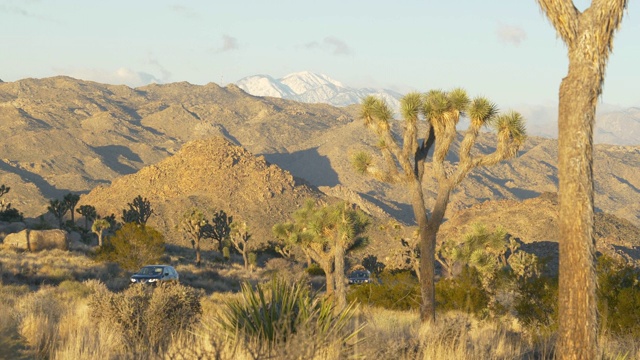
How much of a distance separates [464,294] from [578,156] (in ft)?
50.3

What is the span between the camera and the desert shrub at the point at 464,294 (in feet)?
71.8

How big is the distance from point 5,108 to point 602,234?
143 meters

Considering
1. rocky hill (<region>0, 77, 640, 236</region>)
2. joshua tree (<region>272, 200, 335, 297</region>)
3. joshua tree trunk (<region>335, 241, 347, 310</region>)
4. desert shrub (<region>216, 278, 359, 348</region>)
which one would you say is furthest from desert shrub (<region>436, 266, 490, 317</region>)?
rocky hill (<region>0, 77, 640, 236</region>)

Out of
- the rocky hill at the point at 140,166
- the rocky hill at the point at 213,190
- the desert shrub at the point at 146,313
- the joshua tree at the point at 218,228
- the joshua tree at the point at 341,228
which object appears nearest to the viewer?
the desert shrub at the point at 146,313

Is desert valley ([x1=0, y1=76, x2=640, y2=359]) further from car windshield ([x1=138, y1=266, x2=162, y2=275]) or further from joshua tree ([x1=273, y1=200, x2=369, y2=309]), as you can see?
car windshield ([x1=138, y1=266, x2=162, y2=275])

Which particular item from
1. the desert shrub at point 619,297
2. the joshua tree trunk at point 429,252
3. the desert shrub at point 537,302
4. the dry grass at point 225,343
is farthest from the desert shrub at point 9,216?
the desert shrub at point 619,297

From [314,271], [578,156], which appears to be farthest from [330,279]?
[314,271]

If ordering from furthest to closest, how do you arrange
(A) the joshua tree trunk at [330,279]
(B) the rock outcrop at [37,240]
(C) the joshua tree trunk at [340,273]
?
(B) the rock outcrop at [37,240] < (A) the joshua tree trunk at [330,279] < (C) the joshua tree trunk at [340,273]

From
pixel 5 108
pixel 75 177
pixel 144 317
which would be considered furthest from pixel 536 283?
pixel 5 108

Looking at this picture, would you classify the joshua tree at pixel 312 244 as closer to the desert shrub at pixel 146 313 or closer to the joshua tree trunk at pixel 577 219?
the desert shrub at pixel 146 313

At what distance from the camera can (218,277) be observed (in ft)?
147

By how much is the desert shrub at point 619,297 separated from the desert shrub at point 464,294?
4706 mm

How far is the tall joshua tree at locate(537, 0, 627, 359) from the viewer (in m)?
8.27

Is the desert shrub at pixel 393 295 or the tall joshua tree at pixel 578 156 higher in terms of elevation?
the tall joshua tree at pixel 578 156
